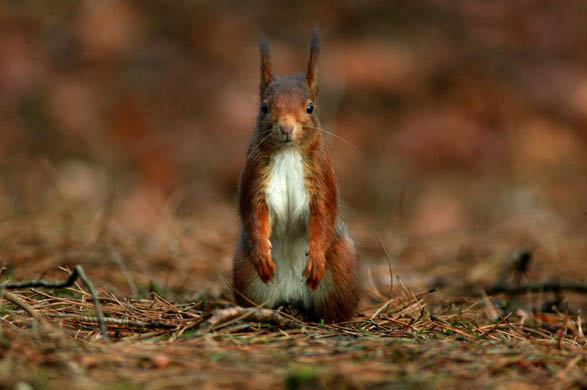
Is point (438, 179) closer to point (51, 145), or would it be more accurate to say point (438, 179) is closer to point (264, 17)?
point (264, 17)

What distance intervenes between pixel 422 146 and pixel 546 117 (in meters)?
1.21

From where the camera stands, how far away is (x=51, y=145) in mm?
6016

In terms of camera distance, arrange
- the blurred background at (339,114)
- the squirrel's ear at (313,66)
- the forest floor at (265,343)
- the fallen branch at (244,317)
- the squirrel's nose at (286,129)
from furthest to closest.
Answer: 1. the blurred background at (339,114)
2. the squirrel's ear at (313,66)
3. the squirrel's nose at (286,129)
4. the fallen branch at (244,317)
5. the forest floor at (265,343)

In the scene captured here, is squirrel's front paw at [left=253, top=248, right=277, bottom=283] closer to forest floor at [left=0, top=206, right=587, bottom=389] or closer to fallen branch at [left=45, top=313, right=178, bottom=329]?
forest floor at [left=0, top=206, right=587, bottom=389]

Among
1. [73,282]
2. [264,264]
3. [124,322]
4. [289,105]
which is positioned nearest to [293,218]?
[264,264]

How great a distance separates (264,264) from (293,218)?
8.8 inches

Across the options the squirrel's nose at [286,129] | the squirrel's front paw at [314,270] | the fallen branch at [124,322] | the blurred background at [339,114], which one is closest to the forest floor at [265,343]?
the fallen branch at [124,322]

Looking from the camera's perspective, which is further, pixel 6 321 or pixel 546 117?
pixel 546 117

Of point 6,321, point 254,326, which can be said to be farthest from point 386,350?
point 6,321

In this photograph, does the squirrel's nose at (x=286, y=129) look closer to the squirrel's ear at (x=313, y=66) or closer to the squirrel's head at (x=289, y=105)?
the squirrel's head at (x=289, y=105)

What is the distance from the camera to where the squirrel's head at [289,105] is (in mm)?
2616

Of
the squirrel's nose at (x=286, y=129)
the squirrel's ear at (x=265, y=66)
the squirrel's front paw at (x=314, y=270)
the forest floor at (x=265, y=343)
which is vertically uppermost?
the squirrel's ear at (x=265, y=66)

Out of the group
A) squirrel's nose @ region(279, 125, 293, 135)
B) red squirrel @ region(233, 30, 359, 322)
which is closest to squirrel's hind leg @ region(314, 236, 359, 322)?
red squirrel @ region(233, 30, 359, 322)

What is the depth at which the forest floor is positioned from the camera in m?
1.73
